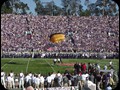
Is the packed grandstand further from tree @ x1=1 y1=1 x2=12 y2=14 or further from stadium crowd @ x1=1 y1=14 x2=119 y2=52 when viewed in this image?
tree @ x1=1 y1=1 x2=12 y2=14

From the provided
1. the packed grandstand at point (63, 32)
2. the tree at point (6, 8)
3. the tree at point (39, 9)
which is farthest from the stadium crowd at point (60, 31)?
the tree at point (39, 9)

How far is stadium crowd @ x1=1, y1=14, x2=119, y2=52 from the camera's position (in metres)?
47.7

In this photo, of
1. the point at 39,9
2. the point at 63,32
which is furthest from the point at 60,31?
the point at 39,9

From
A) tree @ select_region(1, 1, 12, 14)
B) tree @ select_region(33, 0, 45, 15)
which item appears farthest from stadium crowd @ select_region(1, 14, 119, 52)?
tree @ select_region(33, 0, 45, 15)

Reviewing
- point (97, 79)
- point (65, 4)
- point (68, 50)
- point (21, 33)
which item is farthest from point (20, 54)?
point (65, 4)

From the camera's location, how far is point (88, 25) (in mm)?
55875

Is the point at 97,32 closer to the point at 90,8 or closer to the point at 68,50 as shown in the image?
the point at 68,50

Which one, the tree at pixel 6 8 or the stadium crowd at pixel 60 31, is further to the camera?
the tree at pixel 6 8

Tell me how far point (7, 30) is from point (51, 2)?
3509cm

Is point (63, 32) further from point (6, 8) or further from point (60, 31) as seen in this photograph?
point (6, 8)

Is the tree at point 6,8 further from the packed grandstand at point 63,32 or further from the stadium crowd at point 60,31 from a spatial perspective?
the packed grandstand at point 63,32

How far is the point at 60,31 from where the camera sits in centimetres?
5306

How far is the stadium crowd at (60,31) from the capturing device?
4769cm

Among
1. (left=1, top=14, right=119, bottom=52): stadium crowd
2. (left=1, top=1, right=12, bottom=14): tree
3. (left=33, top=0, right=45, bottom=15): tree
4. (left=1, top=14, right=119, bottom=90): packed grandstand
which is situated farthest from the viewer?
(left=33, top=0, right=45, bottom=15): tree
